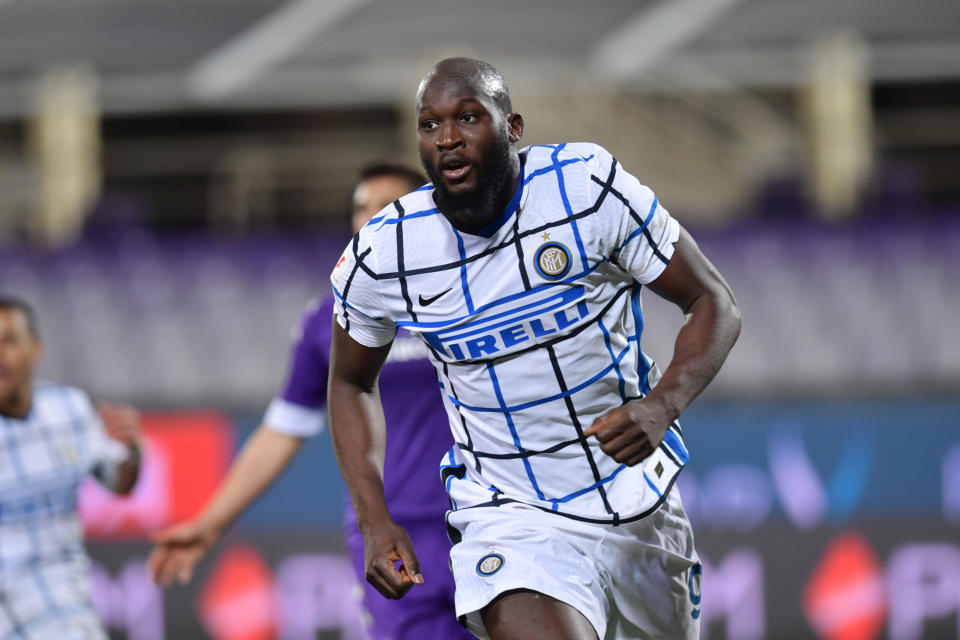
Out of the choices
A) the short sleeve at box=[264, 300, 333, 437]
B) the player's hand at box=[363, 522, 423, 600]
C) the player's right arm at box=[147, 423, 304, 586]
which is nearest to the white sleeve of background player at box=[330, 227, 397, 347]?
the player's hand at box=[363, 522, 423, 600]

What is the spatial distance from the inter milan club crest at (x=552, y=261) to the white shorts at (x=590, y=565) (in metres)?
0.54

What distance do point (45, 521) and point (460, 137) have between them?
287 cm

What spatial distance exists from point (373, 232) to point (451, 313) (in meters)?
0.27

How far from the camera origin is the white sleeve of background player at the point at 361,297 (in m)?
3.04

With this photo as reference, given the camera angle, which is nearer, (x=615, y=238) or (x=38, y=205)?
(x=615, y=238)

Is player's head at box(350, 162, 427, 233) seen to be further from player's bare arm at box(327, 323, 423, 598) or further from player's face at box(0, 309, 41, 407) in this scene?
player's face at box(0, 309, 41, 407)

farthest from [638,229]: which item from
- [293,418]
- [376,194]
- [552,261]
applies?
[293,418]

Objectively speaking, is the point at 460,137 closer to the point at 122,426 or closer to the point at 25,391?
the point at 122,426

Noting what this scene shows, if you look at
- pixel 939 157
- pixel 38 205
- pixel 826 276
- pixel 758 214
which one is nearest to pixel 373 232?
pixel 826 276

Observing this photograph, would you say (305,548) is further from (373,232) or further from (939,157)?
(939,157)

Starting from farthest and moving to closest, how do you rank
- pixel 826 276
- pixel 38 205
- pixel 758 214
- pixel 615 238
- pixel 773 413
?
pixel 38 205 → pixel 758 214 → pixel 826 276 → pixel 773 413 → pixel 615 238

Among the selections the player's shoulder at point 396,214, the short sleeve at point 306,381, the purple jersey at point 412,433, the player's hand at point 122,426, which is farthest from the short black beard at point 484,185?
the player's hand at point 122,426

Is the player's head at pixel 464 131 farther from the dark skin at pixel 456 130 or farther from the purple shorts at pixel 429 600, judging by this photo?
the purple shorts at pixel 429 600

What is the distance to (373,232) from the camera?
10.1 feet
